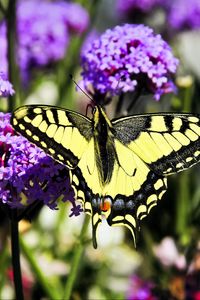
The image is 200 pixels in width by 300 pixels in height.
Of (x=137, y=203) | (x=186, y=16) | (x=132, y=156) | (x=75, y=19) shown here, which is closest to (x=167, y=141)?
(x=132, y=156)

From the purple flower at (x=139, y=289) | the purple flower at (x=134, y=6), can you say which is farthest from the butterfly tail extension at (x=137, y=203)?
the purple flower at (x=134, y=6)

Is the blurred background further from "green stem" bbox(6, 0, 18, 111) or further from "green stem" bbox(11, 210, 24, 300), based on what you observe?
"green stem" bbox(11, 210, 24, 300)

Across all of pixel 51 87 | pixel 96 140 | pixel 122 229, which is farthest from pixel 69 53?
pixel 96 140

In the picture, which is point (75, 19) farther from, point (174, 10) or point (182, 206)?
point (182, 206)

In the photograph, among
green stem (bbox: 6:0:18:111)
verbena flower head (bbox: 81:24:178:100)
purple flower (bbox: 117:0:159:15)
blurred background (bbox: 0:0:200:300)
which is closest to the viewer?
verbena flower head (bbox: 81:24:178:100)

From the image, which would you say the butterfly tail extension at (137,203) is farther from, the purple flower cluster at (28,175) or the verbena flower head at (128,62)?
the verbena flower head at (128,62)

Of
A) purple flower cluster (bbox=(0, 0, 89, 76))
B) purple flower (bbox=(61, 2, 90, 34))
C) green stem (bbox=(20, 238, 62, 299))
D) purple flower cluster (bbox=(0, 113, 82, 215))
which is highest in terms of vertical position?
purple flower (bbox=(61, 2, 90, 34))

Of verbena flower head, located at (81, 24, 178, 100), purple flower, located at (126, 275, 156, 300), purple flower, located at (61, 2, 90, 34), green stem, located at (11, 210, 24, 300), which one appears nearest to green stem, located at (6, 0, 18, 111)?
verbena flower head, located at (81, 24, 178, 100)

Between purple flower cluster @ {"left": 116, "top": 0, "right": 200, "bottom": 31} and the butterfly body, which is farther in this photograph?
purple flower cluster @ {"left": 116, "top": 0, "right": 200, "bottom": 31}
